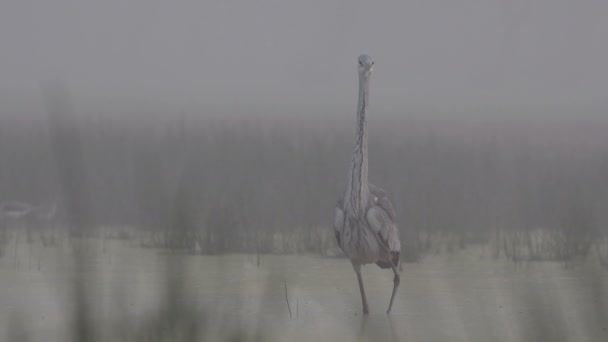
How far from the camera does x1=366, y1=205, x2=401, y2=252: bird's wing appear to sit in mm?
5125

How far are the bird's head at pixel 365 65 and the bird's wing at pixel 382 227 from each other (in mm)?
644

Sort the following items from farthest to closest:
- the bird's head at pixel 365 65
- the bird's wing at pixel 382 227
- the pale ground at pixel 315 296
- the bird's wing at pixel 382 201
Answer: the bird's head at pixel 365 65 < the bird's wing at pixel 382 201 < the bird's wing at pixel 382 227 < the pale ground at pixel 315 296

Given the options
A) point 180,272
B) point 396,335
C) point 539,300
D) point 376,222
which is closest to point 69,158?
point 180,272

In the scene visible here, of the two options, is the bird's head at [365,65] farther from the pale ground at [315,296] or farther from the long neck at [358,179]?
the pale ground at [315,296]

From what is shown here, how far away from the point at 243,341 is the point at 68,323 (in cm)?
21

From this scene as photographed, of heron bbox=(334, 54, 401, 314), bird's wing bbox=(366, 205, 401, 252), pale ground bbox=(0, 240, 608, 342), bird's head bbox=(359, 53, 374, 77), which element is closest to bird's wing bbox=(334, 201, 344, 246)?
heron bbox=(334, 54, 401, 314)

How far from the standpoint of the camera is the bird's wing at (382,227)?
5125 mm

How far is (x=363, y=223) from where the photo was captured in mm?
5133

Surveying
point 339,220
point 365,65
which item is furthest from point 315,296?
point 365,65

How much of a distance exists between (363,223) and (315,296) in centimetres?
84

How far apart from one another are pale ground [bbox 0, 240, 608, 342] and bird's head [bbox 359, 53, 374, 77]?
0.91 m

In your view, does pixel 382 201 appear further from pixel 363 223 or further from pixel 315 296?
pixel 315 296

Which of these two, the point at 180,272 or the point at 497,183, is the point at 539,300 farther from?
the point at 497,183

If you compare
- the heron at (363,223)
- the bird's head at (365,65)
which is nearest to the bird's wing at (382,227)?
the heron at (363,223)
